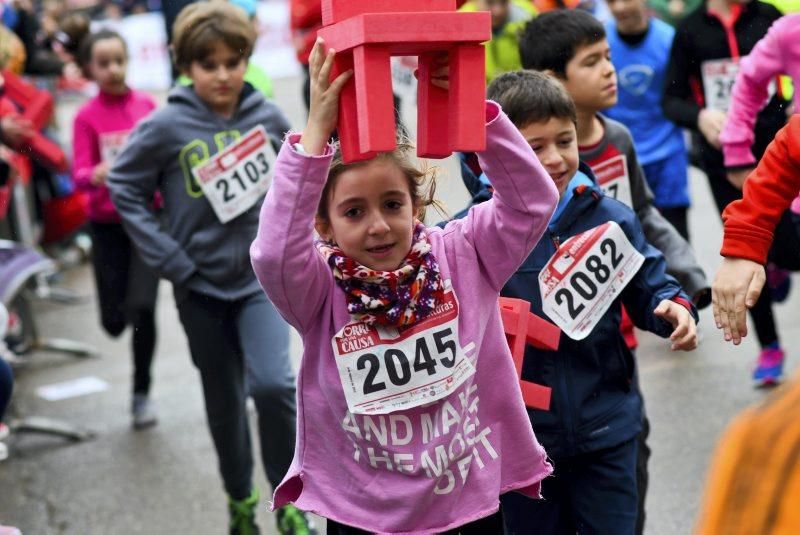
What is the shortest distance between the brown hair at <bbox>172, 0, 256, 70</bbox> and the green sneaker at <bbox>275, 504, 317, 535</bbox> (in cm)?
161

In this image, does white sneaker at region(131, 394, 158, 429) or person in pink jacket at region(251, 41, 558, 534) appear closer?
person in pink jacket at region(251, 41, 558, 534)

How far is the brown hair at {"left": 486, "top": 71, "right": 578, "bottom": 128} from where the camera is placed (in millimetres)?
3331

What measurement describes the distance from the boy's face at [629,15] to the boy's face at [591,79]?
5.89ft

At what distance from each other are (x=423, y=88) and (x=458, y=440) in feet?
2.63

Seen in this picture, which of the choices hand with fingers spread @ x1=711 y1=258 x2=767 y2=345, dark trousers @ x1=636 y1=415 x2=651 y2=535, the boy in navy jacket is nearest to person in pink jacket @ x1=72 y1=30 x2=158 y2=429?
dark trousers @ x1=636 y1=415 x2=651 y2=535

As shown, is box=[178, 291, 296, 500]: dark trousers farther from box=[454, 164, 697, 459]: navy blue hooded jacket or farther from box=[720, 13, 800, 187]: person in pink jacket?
box=[720, 13, 800, 187]: person in pink jacket

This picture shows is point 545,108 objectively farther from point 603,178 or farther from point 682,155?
point 682,155

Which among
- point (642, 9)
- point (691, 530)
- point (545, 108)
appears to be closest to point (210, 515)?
point (691, 530)

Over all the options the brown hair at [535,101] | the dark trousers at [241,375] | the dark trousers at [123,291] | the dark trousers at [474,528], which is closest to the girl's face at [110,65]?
the dark trousers at [123,291]

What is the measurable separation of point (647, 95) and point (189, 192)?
236cm

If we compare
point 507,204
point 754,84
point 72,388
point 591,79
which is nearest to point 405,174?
point 507,204

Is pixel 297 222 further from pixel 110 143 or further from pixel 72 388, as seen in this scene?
pixel 72 388

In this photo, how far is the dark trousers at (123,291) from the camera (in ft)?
20.6

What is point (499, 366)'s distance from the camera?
2.92 meters
